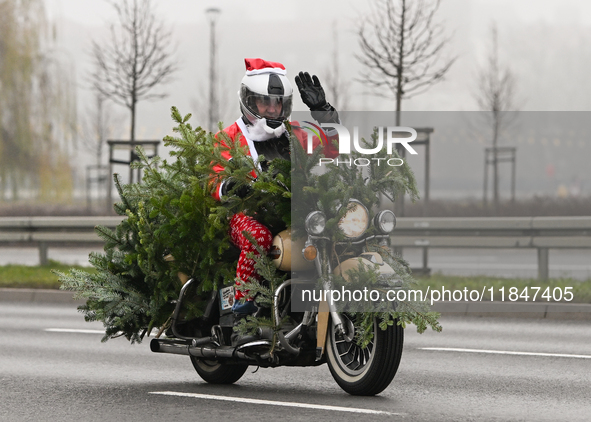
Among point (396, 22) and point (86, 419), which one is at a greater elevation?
point (396, 22)

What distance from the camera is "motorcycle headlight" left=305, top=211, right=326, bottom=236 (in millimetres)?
5863

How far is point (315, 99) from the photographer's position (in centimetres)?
648

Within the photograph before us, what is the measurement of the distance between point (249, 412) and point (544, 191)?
18527mm

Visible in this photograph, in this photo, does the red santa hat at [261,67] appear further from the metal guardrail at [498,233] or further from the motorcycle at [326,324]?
the metal guardrail at [498,233]

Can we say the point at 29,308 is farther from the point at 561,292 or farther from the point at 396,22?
the point at 396,22

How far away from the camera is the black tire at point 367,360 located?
5.77 metres

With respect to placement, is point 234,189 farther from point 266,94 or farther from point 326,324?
point 326,324

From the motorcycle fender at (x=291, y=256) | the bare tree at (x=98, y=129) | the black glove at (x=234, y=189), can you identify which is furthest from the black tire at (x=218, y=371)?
the bare tree at (x=98, y=129)

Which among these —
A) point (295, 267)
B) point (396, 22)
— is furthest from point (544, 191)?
point (295, 267)

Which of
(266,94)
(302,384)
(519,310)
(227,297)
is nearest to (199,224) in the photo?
(227,297)

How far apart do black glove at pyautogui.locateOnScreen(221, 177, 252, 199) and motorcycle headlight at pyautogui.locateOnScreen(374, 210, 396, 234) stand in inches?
32.3

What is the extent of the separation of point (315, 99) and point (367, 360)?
1.73m

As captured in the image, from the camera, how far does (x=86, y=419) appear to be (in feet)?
18.7

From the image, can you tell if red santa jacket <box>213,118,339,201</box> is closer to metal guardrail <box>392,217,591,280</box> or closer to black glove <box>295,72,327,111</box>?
black glove <box>295,72,327,111</box>
